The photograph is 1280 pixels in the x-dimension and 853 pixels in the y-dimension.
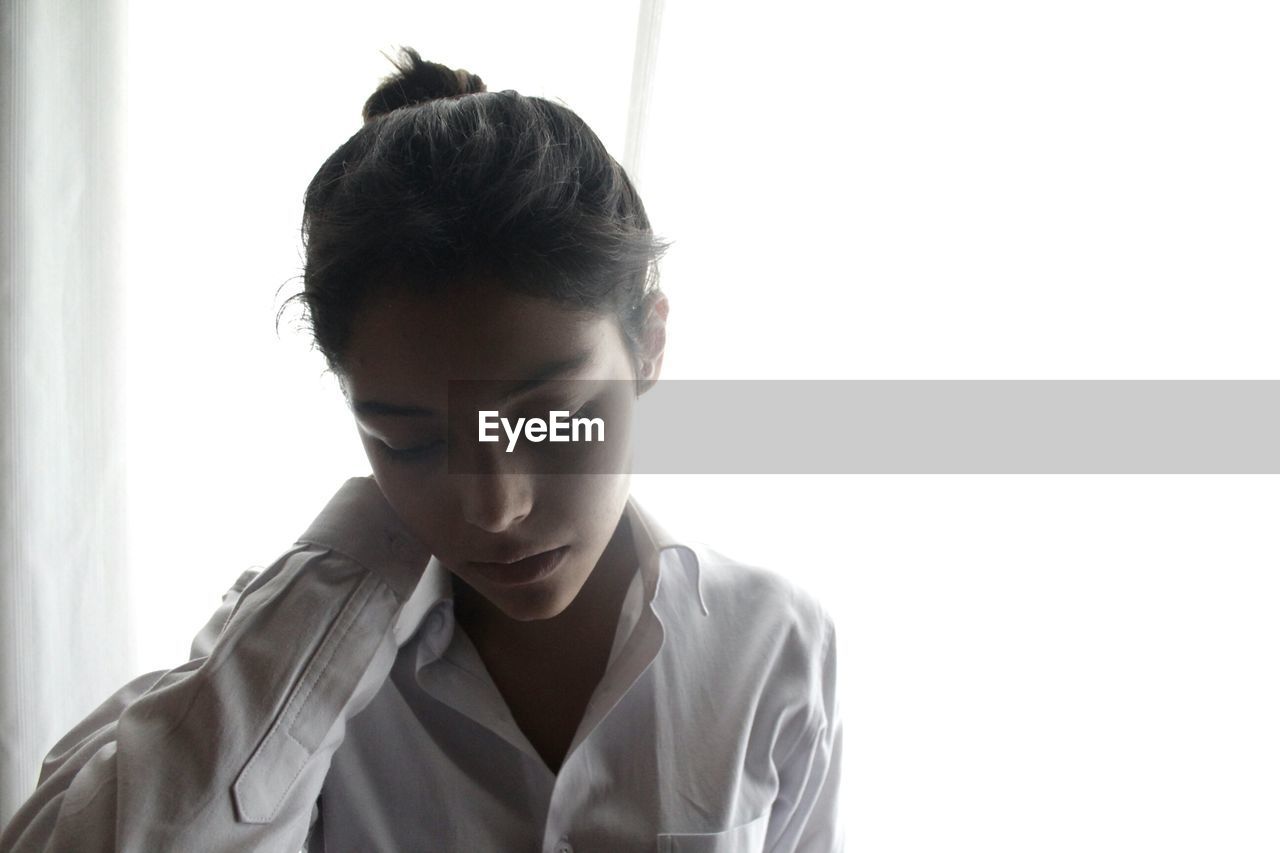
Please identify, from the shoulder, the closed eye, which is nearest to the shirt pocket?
the shoulder

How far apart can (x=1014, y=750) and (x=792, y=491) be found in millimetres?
345

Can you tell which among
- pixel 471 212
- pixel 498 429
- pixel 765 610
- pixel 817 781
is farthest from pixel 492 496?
pixel 817 781

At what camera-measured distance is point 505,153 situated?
56 cm

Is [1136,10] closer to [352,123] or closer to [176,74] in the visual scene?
[352,123]

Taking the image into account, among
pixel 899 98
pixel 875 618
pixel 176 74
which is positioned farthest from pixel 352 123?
pixel 875 618

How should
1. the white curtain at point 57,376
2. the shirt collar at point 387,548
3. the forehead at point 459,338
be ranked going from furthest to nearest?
1. the white curtain at point 57,376
2. the shirt collar at point 387,548
3. the forehead at point 459,338

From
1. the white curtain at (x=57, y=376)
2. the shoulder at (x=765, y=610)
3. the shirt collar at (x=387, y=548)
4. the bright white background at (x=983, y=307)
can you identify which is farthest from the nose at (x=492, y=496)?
the white curtain at (x=57, y=376)

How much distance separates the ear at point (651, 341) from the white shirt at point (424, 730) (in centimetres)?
15

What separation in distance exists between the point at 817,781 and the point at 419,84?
71 centimetres

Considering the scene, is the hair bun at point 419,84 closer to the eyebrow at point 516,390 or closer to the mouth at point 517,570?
the eyebrow at point 516,390

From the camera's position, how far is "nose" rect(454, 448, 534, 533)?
57 cm

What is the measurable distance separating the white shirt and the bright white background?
0.15 metres

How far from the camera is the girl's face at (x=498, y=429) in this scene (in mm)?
549

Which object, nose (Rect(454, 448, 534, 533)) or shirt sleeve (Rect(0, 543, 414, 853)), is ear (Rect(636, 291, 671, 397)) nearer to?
nose (Rect(454, 448, 534, 533))
